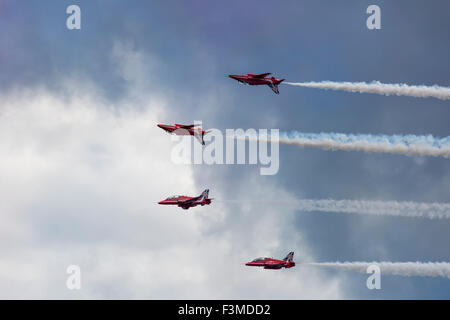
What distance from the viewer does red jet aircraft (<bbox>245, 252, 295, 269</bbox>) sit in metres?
195

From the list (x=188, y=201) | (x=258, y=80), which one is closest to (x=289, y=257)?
(x=188, y=201)

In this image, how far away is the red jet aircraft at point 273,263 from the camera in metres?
195

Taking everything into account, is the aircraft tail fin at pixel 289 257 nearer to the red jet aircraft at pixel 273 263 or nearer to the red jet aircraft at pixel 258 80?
the red jet aircraft at pixel 273 263

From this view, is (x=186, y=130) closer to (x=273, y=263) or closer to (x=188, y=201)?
(x=188, y=201)

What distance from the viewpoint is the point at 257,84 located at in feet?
623

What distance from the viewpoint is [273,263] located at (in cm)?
→ 19650

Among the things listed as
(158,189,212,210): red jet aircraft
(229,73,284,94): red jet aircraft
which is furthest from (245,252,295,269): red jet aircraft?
(229,73,284,94): red jet aircraft

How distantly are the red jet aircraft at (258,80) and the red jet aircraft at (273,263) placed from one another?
37.9 metres

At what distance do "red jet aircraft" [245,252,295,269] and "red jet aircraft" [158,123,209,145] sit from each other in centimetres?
3511

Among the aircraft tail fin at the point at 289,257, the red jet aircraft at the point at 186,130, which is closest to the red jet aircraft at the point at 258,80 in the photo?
the red jet aircraft at the point at 186,130

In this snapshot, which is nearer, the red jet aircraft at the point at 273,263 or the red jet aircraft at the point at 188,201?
the red jet aircraft at the point at 188,201
